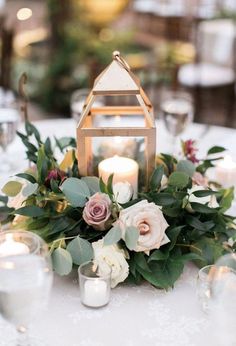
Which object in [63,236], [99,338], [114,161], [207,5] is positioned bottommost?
[99,338]

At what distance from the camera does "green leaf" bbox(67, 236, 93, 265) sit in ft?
3.40

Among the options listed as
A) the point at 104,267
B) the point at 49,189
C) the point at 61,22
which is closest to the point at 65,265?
the point at 104,267

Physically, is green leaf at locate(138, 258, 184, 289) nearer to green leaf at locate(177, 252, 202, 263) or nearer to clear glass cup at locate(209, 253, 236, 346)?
green leaf at locate(177, 252, 202, 263)

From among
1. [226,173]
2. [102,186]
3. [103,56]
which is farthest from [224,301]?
[103,56]

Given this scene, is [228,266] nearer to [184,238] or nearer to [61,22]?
[184,238]

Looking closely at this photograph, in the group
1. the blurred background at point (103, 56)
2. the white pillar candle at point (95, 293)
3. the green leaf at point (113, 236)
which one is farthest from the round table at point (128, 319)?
the blurred background at point (103, 56)

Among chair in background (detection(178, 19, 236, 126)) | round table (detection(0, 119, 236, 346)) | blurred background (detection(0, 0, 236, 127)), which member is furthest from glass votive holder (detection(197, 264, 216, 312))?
chair in background (detection(178, 19, 236, 126))

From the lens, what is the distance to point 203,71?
448 cm

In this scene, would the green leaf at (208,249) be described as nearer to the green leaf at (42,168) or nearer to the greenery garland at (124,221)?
the greenery garland at (124,221)

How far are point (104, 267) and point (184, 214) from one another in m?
0.20

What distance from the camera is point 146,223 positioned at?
1064 millimetres

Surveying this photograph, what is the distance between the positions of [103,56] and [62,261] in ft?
12.4

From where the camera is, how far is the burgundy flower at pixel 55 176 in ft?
3.80

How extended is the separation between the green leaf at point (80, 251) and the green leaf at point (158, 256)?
11cm
